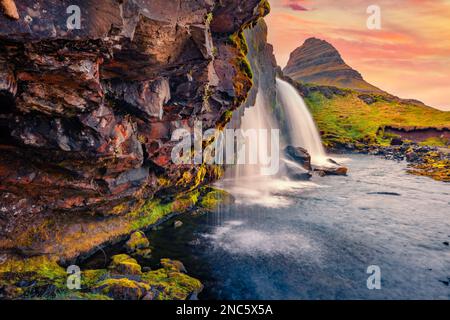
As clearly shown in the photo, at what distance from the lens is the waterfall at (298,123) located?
75.9 m

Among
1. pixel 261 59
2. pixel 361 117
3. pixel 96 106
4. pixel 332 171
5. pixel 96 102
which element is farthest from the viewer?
pixel 361 117

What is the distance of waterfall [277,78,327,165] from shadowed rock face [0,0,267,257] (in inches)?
2155

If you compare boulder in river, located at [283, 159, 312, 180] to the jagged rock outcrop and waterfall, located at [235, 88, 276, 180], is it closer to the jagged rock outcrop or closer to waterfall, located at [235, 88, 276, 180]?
waterfall, located at [235, 88, 276, 180]

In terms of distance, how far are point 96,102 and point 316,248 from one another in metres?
17.3

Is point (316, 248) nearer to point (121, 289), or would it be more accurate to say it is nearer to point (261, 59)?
point (121, 289)

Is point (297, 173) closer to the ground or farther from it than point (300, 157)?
closer to the ground

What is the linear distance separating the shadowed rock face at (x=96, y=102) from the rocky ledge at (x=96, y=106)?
49 mm

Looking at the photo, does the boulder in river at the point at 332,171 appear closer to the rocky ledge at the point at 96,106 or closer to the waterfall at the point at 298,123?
the waterfall at the point at 298,123

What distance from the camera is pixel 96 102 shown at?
43.7ft

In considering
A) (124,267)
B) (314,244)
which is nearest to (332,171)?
(314,244)

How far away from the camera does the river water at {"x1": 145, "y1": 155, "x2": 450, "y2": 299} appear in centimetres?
1584

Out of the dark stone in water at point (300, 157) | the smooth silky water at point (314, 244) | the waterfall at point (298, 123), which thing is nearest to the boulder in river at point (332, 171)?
the dark stone in water at point (300, 157)

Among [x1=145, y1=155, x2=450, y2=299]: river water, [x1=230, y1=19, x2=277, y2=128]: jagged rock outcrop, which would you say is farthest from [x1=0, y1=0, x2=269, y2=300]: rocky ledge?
[x1=230, y1=19, x2=277, y2=128]: jagged rock outcrop

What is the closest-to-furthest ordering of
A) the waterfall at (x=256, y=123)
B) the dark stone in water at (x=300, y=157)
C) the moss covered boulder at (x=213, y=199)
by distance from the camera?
the moss covered boulder at (x=213, y=199) < the waterfall at (x=256, y=123) < the dark stone in water at (x=300, y=157)
